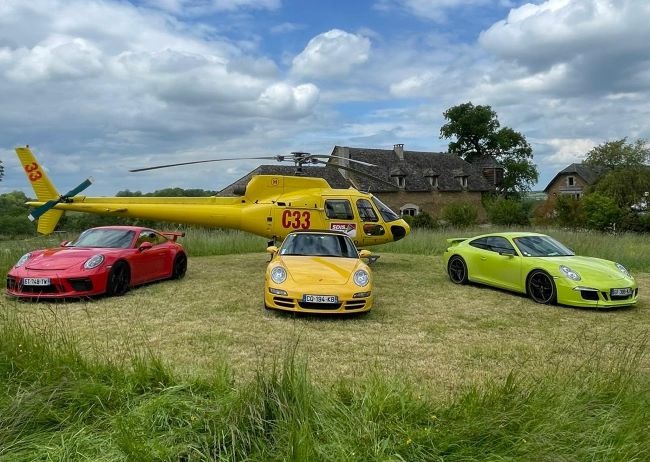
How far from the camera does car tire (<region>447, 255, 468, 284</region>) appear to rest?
11.7 meters

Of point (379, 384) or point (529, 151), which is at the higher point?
point (529, 151)

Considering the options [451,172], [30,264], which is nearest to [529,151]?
[451,172]

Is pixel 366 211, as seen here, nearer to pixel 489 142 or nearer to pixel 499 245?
pixel 499 245

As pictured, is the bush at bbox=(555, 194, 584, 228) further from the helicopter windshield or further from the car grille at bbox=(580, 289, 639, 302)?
the car grille at bbox=(580, 289, 639, 302)

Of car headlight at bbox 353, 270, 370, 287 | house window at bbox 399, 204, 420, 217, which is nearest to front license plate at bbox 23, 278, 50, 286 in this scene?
car headlight at bbox 353, 270, 370, 287

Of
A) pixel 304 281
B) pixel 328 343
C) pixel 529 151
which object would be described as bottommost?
pixel 328 343

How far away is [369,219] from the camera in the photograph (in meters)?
13.8

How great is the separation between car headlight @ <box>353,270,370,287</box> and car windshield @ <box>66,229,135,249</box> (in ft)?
16.2

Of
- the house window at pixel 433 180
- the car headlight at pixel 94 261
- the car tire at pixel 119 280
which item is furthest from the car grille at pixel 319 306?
the house window at pixel 433 180

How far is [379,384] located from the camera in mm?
4277

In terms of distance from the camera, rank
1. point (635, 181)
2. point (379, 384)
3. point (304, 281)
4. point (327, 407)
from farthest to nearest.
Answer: point (635, 181) → point (304, 281) → point (379, 384) → point (327, 407)

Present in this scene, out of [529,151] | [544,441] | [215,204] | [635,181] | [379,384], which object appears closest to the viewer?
[544,441]

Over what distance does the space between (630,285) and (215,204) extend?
9.78m

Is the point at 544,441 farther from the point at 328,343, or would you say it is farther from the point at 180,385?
the point at 328,343
